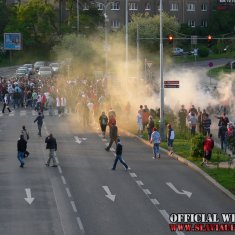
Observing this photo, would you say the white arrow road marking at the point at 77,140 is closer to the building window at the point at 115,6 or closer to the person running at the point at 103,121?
the person running at the point at 103,121

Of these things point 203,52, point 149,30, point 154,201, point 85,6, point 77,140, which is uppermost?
point 85,6

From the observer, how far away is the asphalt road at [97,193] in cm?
2280

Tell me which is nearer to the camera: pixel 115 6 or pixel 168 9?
pixel 168 9

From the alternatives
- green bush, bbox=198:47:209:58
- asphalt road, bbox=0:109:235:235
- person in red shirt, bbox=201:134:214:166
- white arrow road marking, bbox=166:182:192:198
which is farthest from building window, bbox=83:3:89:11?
white arrow road marking, bbox=166:182:192:198

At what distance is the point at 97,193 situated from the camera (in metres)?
27.0

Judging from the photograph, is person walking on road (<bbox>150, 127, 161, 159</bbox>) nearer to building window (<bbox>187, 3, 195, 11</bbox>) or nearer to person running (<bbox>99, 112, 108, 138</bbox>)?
person running (<bbox>99, 112, 108, 138</bbox>)

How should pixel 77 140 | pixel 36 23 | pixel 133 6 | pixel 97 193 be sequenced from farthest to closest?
pixel 133 6 < pixel 36 23 < pixel 77 140 < pixel 97 193

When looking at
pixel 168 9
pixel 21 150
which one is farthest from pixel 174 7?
pixel 21 150

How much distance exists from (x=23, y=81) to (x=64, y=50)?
72.2ft

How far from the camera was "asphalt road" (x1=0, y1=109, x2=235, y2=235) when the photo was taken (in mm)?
22797

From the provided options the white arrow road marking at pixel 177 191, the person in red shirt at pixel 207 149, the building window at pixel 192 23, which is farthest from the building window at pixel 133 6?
the white arrow road marking at pixel 177 191

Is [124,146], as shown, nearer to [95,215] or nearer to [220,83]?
[95,215]

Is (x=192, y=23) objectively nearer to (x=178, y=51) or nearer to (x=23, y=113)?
(x=178, y=51)

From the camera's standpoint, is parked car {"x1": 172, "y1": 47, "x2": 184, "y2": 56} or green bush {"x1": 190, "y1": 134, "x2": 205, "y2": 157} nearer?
green bush {"x1": 190, "y1": 134, "x2": 205, "y2": 157}
